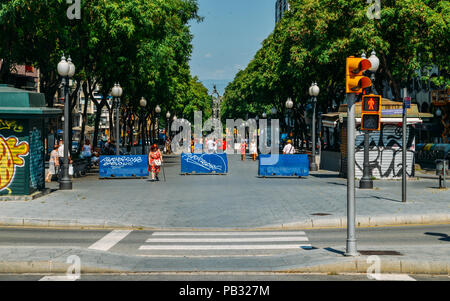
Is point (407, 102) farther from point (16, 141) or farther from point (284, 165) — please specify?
point (16, 141)

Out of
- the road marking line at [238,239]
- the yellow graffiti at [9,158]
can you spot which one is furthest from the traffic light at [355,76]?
the yellow graffiti at [9,158]

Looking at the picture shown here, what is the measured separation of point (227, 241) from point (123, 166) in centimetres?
1804

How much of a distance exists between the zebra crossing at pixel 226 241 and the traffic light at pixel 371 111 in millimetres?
2874

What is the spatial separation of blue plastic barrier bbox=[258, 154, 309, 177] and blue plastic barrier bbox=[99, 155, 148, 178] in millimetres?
5997

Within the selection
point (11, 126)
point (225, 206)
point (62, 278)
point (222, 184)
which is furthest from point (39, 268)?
point (222, 184)

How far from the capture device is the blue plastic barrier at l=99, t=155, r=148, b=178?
96.3ft

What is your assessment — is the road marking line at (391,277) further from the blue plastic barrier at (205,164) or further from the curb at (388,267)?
the blue plastic barrier at (205,164)

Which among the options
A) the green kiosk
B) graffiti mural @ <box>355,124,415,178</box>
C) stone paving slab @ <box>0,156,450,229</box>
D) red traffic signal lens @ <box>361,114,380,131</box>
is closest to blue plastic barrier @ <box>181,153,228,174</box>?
stone paving slab @ <box>0,156,450,229</box>

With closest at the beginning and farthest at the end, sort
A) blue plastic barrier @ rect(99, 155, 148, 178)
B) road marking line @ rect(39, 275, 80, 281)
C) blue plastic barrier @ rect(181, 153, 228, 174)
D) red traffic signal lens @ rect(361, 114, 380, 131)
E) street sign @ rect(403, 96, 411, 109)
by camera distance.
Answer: road marking line @ rect(39, 275, 80, 281) < red traffic signal lens @ rect(361, 114, 380, 131) < street sign @ rect(403, 96, 411, 109) < blue plastic barrier @ rect(99, 155, 148, 178) < blue plastic barrier @ rect(181, 153, 228, 174)

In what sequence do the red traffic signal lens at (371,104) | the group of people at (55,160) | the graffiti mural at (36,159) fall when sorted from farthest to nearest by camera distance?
the group of people at (55,160) < the graffiti mural at (36,159) < the red traffic signal lens at (371,104)

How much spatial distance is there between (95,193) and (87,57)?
1181 centimetres

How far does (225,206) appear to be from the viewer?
18.0 m

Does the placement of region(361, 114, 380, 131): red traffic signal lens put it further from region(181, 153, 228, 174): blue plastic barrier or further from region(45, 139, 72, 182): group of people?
region(181, 153, 228, 174): blue plastic barrier

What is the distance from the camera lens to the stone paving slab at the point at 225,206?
15.0 metres
